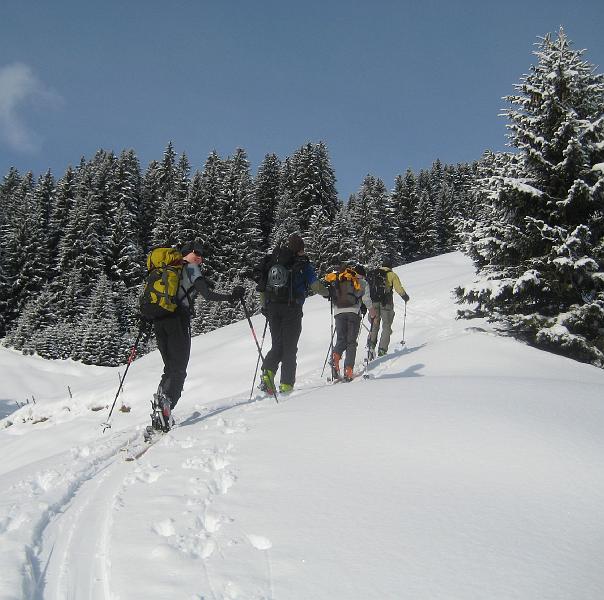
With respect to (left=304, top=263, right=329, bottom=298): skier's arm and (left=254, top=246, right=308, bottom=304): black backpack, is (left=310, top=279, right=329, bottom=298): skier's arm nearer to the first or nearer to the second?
(left=304, top=263, right=329, bottom=298): skier's arm

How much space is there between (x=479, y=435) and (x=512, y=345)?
566cm

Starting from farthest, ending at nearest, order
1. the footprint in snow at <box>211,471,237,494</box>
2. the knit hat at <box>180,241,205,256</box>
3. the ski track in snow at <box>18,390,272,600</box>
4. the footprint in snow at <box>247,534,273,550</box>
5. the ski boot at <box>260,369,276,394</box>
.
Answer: the ski boot at <box>260,369,276,394</box> < the knit hat at <box>180,241,205,256</box> < the footprint in snow at <box>211,471,237,494</box> < the footprint in snow at <box>247,534,273,550</box> < the ski track in snow at <box>18,390,272,600</box>

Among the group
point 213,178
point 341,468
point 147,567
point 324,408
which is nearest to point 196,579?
point 147,567

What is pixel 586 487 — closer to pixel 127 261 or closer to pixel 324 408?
pixel 324 408

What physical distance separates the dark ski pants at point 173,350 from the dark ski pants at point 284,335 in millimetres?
1550

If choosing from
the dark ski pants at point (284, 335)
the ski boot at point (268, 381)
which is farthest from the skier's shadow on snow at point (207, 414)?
the dark ski pants at point (284, 335)

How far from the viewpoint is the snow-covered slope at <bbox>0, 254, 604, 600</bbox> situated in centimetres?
228

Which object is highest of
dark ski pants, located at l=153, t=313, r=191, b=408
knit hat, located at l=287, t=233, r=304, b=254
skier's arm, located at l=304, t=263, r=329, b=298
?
knit hat, located at l=287, t=233, r=304, b=254

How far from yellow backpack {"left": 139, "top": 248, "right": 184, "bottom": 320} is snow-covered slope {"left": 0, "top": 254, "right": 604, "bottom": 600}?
4.65 ft

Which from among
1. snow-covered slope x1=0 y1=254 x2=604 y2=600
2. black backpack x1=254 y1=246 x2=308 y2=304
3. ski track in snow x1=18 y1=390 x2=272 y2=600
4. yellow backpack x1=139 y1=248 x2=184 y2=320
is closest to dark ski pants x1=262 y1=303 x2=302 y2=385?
black backpack x1=254 y1=246 x2=308 y2=304

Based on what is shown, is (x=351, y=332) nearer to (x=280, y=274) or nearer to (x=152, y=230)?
(x=280, y=274)

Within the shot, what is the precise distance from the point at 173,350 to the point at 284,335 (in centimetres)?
180

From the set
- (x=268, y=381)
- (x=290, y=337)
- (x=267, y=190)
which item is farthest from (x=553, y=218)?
(x=267, y=190)

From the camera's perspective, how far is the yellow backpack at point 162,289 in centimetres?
577
